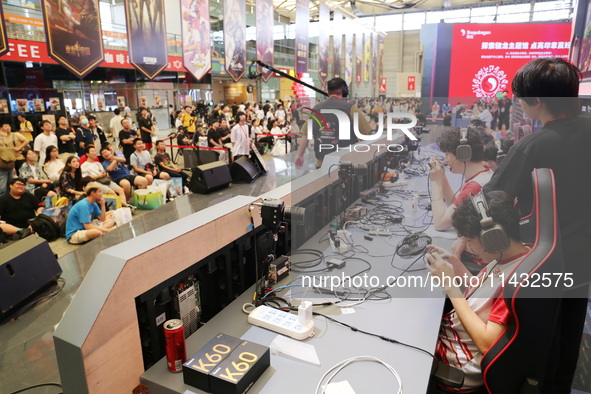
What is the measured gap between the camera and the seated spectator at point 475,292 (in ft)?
4.90

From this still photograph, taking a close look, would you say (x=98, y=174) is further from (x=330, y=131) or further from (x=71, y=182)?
(x=330, y=131)

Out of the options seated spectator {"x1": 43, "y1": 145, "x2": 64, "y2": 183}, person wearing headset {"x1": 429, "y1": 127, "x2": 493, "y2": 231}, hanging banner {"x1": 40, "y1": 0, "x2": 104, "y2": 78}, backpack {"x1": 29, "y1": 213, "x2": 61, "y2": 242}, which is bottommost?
backpack {"x1": 29, "y1": 213, "x2": 61, "y2": 242}

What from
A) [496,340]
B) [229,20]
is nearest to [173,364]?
[496,340]

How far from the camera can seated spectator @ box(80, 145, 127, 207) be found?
19.7 ft

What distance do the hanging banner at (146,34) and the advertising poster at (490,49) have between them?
507cm

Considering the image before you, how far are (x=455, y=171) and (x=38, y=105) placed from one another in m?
12.5

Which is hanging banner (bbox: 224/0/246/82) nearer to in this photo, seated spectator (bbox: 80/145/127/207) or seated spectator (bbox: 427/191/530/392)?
seated spectator (bbox: 80/145/127/207)

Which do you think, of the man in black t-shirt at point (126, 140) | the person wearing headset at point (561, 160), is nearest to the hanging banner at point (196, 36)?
the man in black t-shirt at point (126, 140)

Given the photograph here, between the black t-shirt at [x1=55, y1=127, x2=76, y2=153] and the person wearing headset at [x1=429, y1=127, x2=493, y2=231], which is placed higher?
the person wearing headset at [x1=429, y1=127, x2=493, y2=231]

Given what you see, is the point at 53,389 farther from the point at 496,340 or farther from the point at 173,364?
the point at 496,340

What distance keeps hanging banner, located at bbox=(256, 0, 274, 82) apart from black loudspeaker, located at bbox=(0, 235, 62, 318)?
680 cm

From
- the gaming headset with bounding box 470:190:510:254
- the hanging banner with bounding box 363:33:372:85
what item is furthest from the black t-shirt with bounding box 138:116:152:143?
the hanging banner with bounding box 363:33:372:85

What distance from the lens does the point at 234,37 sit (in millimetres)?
8742

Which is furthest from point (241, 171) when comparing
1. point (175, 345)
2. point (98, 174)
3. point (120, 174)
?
point (175, 345)
